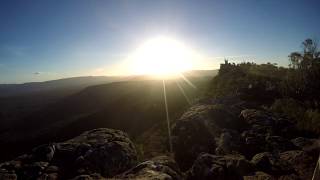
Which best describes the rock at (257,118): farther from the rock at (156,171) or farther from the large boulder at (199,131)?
the rock at (156,171)

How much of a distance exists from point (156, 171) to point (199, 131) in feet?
22.4

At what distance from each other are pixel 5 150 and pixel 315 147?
36200 mm

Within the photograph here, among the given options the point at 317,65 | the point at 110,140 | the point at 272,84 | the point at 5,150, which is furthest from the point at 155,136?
the point at 5,150

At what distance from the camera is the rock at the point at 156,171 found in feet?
30.6

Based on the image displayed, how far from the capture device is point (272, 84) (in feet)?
93.4

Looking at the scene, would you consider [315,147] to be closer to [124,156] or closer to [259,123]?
[259,123]

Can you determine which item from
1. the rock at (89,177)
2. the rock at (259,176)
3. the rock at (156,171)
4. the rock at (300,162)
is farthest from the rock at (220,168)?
the rock at (89,177)

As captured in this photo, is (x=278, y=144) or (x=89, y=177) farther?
(x=278, y=144)

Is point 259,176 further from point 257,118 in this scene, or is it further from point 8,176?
point 8,176

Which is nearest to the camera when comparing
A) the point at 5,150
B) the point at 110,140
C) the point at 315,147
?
the point at 315,147

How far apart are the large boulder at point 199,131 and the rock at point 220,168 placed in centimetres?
324

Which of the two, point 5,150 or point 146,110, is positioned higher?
point 146,110

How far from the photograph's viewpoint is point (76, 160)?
1219cm

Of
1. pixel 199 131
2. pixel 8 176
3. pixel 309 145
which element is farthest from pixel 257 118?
pixel 8 176
